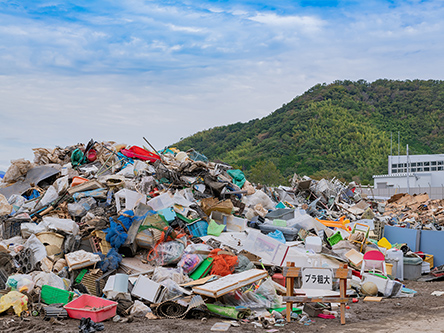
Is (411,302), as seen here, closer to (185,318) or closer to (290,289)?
(290,289)

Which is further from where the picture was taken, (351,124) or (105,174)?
(351,124)

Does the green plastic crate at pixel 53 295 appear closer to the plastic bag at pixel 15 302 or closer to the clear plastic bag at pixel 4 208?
the plastic bag at pixel 15 302

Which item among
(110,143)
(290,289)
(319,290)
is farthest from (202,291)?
(110,143)

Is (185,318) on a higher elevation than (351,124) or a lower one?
lower

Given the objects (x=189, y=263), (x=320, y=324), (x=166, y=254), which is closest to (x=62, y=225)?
(x=166, y=254)

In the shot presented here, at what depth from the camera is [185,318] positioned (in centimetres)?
672

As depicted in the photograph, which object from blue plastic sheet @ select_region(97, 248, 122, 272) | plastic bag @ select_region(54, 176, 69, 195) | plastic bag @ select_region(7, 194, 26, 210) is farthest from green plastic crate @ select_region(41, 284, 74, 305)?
plastic bag @ select_region(7, 194, 26, 210)

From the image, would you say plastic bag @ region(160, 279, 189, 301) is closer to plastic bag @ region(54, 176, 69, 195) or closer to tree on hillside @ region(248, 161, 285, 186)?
→ plastic bag @ region(54, 176, 69, 195)

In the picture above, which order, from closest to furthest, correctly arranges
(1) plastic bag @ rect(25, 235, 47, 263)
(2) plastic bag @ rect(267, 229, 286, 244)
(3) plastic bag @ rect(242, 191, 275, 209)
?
(1) plastic bag @ rect(25, 235, 47, 263) → (2) plastic bag @ rect(267, 229, 286, 244) → (3) plastic bag @ rect(242, 191, 275, 209)

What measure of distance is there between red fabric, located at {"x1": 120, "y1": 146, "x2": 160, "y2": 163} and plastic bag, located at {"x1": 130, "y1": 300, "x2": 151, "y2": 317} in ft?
19.9

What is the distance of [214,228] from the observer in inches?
380

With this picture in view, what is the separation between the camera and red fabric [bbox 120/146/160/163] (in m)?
12.6

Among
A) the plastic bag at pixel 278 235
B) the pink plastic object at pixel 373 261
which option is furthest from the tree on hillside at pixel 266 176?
the pink plastic object at pixel 373 261

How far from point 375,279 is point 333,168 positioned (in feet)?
121
